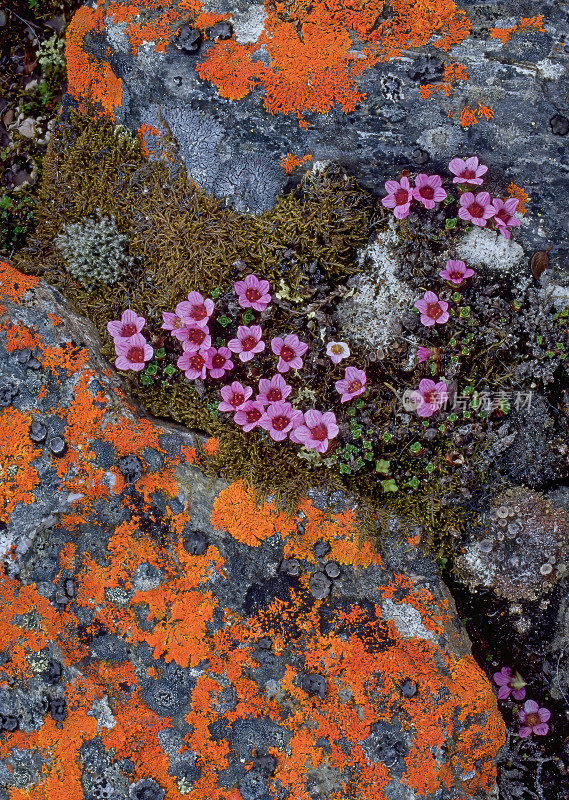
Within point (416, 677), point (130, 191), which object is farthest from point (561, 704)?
point (130, 191)

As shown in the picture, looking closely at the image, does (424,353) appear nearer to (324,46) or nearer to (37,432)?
(324,46)

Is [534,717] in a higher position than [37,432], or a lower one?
lower

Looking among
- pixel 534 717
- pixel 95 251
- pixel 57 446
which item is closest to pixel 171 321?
pixel 95 251

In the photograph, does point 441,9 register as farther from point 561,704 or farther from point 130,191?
point 561,704

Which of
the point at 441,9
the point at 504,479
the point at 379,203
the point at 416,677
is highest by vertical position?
the point at 441,9

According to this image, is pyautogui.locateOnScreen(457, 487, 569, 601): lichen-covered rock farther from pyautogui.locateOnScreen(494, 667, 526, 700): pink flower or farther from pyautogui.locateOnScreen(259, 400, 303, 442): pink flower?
pyautogui.locateOnScreen(259, 400, 303, 442): pink flower
